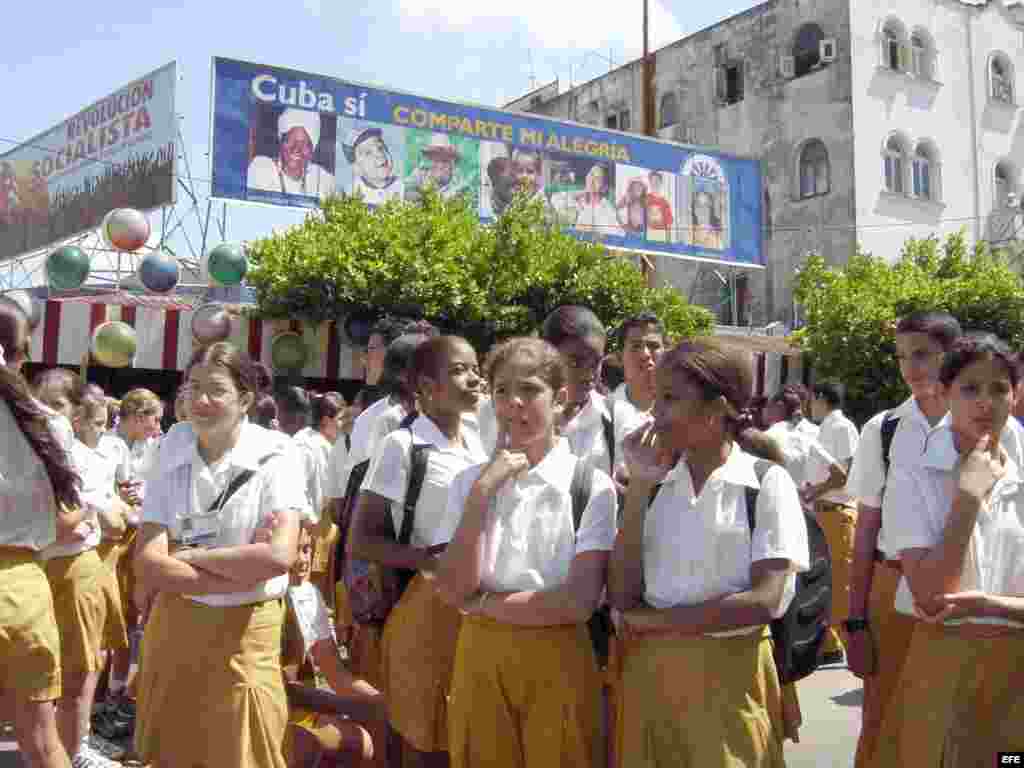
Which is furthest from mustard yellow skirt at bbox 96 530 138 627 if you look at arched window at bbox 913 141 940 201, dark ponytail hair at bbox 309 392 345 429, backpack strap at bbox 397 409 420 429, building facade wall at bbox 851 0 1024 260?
arched window at bbox 913 141 940 201

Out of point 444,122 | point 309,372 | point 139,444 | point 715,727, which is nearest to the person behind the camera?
point 715,727

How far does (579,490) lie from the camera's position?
2834 mm

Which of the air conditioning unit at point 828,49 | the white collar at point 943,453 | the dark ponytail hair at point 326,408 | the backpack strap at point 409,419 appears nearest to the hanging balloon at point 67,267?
the dark ponytail hair at point 326,408

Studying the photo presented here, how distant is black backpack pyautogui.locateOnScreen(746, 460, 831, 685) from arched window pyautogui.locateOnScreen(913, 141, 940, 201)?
2731cm

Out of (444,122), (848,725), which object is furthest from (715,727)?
(444,122)

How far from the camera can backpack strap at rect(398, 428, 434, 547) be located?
326cm

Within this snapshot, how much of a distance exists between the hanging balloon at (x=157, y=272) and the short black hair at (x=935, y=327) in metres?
12.3

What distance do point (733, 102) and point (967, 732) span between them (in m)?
28.4

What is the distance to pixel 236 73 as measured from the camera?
18016 millimetres

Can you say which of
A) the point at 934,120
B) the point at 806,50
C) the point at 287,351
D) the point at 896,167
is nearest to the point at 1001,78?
the point at 934,120

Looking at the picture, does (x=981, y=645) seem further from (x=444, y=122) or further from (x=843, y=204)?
(x=843, y=204)

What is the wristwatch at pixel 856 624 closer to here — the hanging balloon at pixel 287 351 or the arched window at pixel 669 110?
the hanging balloon at pixel 287 351

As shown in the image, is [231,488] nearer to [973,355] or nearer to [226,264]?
[973,355]

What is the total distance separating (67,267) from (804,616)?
13103mm
